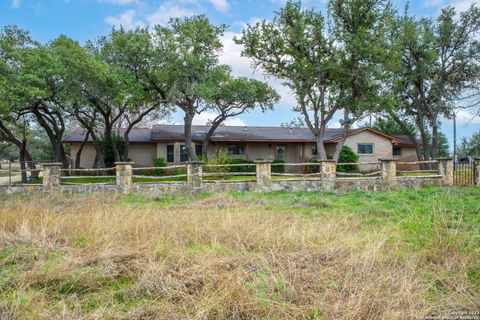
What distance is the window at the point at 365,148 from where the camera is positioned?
25.4 m

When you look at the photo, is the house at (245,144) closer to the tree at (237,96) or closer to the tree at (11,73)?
the tree at (237,96)

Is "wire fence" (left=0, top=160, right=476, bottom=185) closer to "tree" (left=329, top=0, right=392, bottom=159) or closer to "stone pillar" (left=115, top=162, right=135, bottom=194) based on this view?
"stone pillar" (left=115, top=162, right=135, bottom=194)

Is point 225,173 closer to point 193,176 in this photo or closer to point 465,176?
point 193,176

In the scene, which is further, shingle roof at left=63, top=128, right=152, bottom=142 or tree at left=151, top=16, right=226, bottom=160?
shingle roof at left=63, top=128, right=152, bottom=142

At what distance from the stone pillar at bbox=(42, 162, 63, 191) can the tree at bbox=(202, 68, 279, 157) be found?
32.8ft

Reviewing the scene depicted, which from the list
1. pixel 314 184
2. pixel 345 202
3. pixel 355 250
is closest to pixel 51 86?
pixel 314 184

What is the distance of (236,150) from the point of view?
25.2m

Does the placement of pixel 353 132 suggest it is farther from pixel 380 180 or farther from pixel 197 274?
pixel 197 274

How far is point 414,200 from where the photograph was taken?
32.2 ft

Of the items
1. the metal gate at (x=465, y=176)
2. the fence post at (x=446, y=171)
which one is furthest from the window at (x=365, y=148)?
the fence post at (x=446, y=171)

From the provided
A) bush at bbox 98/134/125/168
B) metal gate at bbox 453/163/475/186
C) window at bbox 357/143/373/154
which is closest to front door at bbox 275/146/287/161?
window at bbox 357/143/373/154

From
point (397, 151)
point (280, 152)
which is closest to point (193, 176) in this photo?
point (280, 152)

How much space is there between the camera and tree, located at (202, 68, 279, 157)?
21.5 m

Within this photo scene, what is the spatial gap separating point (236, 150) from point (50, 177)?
14.3 metres
